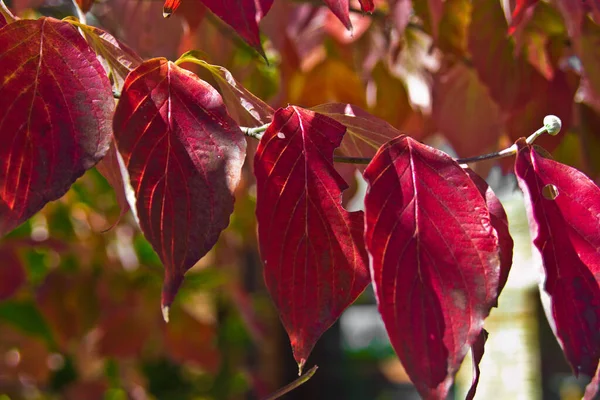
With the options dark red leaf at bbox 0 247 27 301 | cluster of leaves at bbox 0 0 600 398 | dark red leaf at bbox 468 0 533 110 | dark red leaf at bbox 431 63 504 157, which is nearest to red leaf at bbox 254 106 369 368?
cluster of leaves at bbox 0 0 600 398

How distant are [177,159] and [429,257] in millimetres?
136

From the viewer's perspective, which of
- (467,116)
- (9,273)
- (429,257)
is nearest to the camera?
(429,257)

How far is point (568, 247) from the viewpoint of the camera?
0.40 meters

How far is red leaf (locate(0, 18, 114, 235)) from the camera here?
38 centimetres

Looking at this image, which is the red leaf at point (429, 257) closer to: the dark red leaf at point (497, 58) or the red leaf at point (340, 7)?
the red leaf at point (340, 7)

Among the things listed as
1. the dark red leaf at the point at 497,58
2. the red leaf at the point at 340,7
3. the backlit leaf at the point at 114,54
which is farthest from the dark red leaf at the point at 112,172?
the dark red leaf at the point at 497,58

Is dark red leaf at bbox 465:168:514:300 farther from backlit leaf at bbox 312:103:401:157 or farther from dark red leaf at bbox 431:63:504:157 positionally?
dark red leaf at bbox 431:63:504:157

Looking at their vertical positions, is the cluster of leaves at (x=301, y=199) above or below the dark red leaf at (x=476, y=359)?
above

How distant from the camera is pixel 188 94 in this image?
1.32 ft

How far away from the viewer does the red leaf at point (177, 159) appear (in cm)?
36

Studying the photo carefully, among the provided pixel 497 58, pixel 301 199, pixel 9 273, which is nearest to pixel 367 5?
pixel 301 199

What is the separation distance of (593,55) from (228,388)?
6.93 ft

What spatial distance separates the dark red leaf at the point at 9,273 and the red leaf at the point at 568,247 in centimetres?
105

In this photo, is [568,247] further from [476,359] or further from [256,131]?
[256,131]
